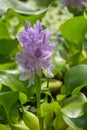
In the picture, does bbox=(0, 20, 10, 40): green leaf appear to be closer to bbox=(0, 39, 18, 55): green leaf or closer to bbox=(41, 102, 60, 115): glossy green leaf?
bbox=(0, 39, 18, 55): green leaf

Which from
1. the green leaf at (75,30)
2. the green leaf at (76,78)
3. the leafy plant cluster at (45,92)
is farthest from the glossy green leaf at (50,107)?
the green leaf at (75,30)

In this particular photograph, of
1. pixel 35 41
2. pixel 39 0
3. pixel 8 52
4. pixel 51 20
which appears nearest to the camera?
pixel 35 41

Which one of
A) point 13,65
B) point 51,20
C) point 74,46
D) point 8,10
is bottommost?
point 51,20

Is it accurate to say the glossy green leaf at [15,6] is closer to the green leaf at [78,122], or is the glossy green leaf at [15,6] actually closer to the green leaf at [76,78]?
the green leaf at [76,78]

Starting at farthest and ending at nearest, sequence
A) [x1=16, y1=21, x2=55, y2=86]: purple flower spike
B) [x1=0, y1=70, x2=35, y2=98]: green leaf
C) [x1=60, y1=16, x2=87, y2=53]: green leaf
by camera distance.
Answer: [x1=60, y1=16, x2=87, y2=53]: green leaf, [x1=0, y1=70, x2=35, y2=98]: green leaf, [x1=16, y1=21, x2=55, y2=86]: purple flower spike

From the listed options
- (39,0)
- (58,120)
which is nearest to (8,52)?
(39,0)

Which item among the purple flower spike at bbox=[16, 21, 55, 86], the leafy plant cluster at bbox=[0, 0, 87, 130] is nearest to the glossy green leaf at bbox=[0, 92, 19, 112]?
the leafy plant cluster at bbox=[0, 0, 87, 130]

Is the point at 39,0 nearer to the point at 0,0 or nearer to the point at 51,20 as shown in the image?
the point at 0,0

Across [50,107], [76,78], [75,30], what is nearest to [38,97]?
[50,107]
